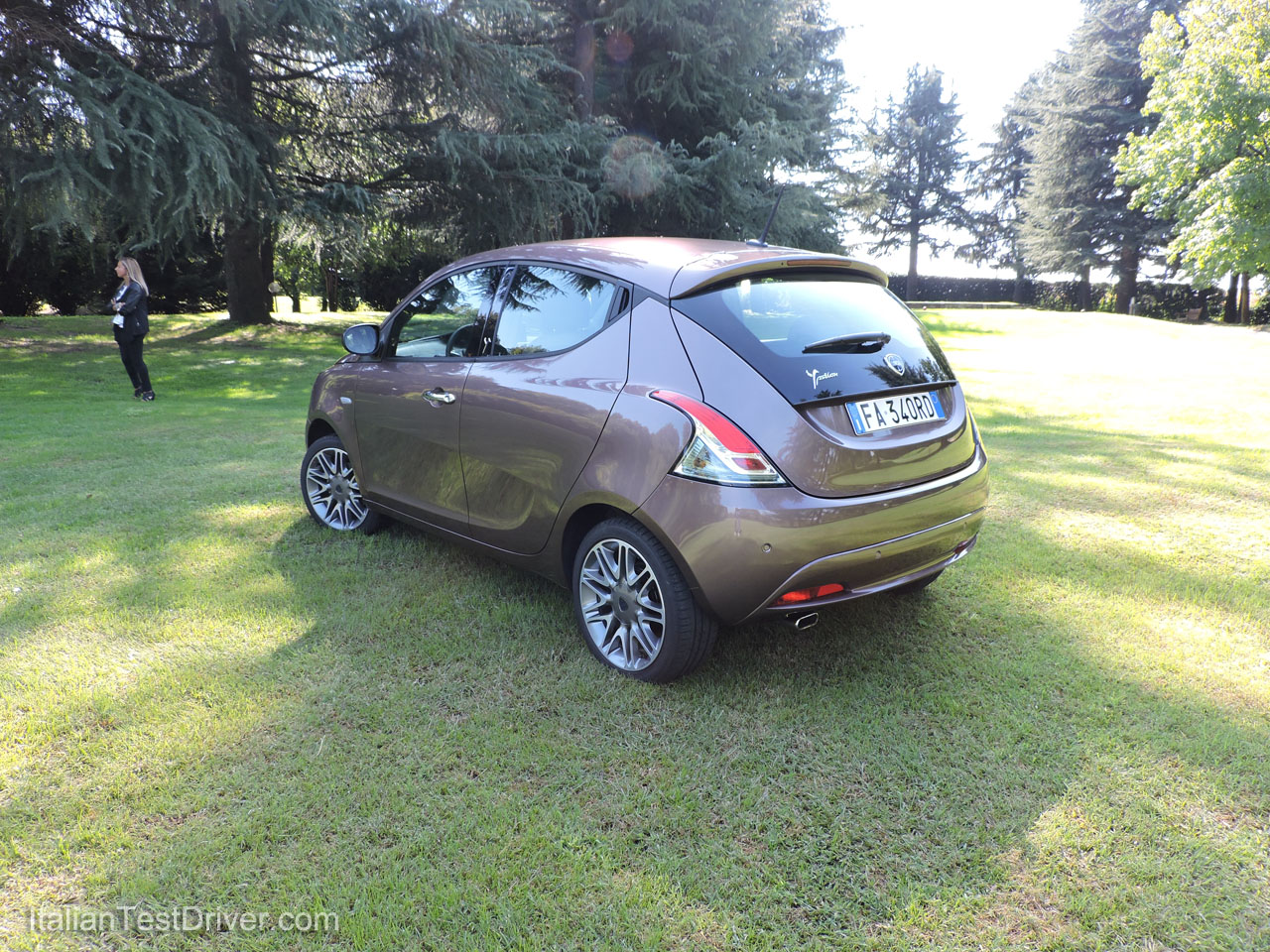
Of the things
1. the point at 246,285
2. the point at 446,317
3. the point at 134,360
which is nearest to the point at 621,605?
the point at 446,317

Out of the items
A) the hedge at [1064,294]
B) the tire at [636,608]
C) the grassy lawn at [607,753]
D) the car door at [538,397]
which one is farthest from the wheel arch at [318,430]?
the hedge at [1064,294]

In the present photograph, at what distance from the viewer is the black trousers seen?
11.0 meters

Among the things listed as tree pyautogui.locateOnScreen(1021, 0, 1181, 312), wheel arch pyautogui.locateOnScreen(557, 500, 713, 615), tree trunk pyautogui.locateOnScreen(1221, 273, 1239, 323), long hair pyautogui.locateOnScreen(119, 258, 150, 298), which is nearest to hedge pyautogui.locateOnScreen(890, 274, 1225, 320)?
tree trunk pyautogui.locateOnScreen(1221, 273, 1239, 323)

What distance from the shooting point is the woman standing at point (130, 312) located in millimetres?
10531

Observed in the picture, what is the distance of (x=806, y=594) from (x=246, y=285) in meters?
22.2

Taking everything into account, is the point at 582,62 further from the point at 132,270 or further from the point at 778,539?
the point at 778,539

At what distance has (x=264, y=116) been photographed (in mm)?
16438

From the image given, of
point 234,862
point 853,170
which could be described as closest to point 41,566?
point 234,862

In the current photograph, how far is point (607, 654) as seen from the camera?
11.4ft

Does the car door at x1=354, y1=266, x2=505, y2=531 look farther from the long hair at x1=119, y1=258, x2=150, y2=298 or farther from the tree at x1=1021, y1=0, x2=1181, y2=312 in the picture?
the tree at x1=1021, y1=0, x2=1181, y2=312

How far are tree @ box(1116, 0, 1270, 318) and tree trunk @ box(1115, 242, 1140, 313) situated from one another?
50.1 ft

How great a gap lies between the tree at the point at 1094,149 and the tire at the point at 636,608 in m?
41.4

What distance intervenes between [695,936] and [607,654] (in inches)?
56.4

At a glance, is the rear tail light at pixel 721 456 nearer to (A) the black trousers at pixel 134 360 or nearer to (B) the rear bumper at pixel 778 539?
(B) the rear bumper at pixel 778 539
